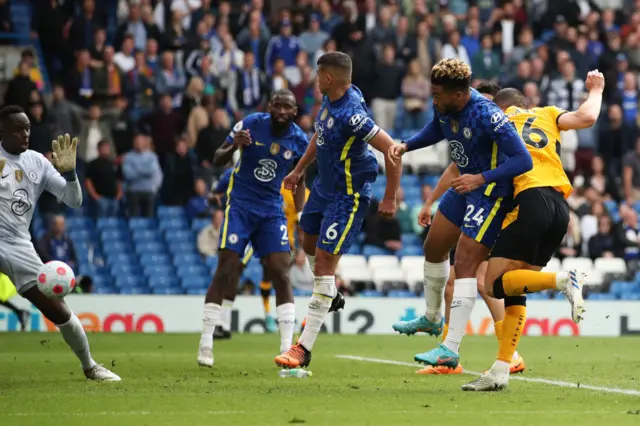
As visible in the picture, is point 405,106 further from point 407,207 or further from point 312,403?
point 312,403

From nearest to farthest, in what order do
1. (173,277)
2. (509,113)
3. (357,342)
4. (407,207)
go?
(509,113) → (357,342) → (173,277) → (407,207)

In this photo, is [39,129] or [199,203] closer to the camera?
[39,129]

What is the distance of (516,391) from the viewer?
9.25 m

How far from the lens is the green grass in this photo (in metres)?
7.53

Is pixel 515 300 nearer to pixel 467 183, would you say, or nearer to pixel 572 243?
pixel 467 183

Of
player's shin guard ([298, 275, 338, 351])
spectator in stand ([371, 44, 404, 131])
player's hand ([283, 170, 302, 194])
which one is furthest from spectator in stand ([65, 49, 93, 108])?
player's shin guard ([298, 275, 338, 351])

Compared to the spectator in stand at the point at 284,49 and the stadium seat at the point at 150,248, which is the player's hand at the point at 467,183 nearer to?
the stadium seat at the point at 150,248

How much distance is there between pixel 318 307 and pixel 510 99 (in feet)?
7.88

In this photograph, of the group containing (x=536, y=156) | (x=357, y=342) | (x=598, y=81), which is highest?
(x=598, y=81)

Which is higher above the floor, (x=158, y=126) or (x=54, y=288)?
(x=158, y=126)

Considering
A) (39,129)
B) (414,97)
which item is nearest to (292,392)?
(39,129)

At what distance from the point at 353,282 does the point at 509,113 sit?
38.4 feet

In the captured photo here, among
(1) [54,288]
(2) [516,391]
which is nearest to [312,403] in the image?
(2) [516,391]

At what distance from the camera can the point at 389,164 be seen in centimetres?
1000
